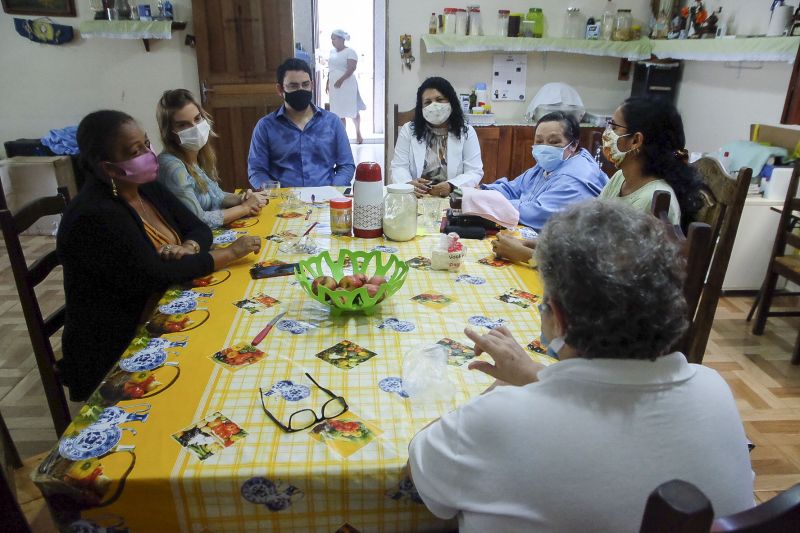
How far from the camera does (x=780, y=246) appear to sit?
2.79 m

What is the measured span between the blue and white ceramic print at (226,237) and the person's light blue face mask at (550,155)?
1.39 m

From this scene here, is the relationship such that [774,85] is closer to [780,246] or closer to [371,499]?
[780,246]

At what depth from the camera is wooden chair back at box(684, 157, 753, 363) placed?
1388 mm

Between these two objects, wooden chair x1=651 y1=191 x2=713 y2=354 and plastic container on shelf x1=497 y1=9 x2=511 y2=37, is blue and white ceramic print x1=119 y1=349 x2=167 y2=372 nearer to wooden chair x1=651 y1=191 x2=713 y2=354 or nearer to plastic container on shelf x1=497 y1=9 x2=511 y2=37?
wooden chair x1=651 y1=191 x2=713 y2=354

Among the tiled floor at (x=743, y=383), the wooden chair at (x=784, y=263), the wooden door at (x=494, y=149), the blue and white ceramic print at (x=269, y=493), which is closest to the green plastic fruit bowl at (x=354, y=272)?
the blue and white ceramic print at (x=269, y=493)

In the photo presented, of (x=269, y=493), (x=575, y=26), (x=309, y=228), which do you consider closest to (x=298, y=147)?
(x=309, y=228)

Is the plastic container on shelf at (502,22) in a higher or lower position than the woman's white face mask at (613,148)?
higher

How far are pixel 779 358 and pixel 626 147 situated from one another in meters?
1.54

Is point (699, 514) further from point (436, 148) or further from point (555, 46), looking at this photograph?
point (555, 46)

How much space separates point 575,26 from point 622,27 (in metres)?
0.38

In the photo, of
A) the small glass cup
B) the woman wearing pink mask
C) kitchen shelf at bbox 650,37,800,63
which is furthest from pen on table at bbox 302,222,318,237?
kitchen shelf at bbox 650,37,800,63

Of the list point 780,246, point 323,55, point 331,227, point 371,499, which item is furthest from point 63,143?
point 780,246

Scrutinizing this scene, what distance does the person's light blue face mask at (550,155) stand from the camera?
2486 mm

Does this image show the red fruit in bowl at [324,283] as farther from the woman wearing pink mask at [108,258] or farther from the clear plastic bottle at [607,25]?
the clear plastic bottle at [607,25]
